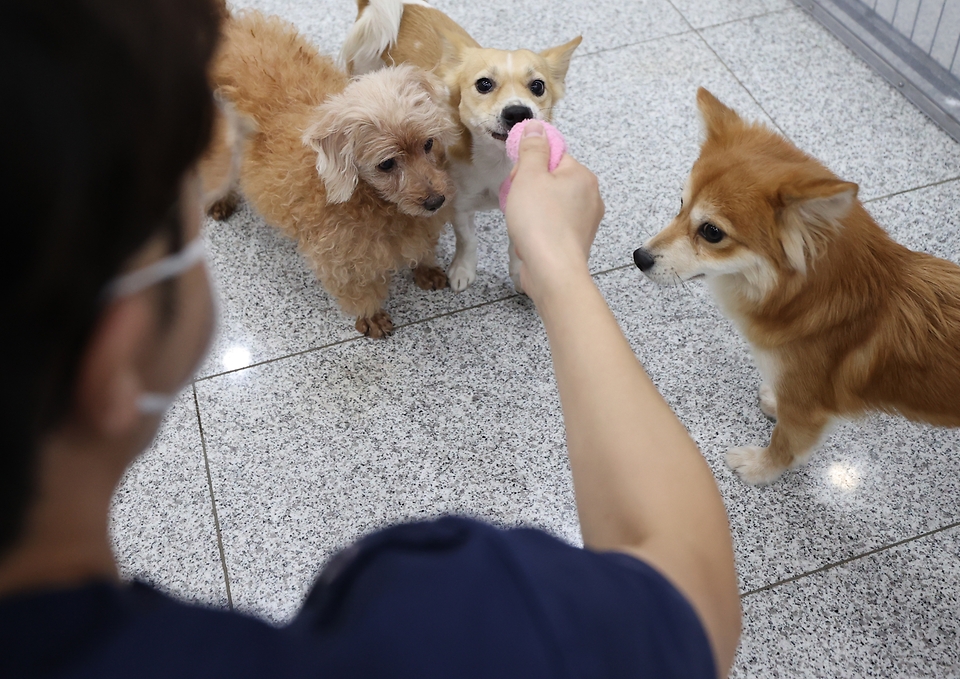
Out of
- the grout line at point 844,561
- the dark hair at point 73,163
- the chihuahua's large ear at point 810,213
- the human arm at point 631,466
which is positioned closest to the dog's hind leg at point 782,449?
the grout line at point 844,561

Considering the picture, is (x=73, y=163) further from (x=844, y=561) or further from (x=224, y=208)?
(x=224, y=208)

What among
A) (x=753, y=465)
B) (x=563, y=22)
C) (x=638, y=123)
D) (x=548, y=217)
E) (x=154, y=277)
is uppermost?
(x=154, y=277)

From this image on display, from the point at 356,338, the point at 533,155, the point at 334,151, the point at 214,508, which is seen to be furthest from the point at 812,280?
the point at 214,508

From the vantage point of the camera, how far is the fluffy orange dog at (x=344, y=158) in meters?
1.37

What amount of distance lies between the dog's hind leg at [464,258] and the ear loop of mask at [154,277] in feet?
4.28

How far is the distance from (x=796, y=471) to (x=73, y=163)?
1469mm

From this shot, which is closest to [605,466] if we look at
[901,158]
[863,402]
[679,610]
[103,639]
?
[679,610]

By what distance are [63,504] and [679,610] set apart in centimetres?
37

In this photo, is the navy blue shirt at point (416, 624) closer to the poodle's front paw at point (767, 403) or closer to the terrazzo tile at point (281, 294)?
the poodle's front paw at point (767, 403)

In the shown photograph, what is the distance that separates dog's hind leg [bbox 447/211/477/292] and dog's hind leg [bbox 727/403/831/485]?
75 centimetres

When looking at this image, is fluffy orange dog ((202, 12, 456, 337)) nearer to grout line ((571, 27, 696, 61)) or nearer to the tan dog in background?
the tan dog in background

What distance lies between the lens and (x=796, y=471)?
142 centimetres

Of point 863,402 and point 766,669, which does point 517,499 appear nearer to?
point 766,669

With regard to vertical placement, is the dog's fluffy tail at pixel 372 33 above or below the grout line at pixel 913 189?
above
